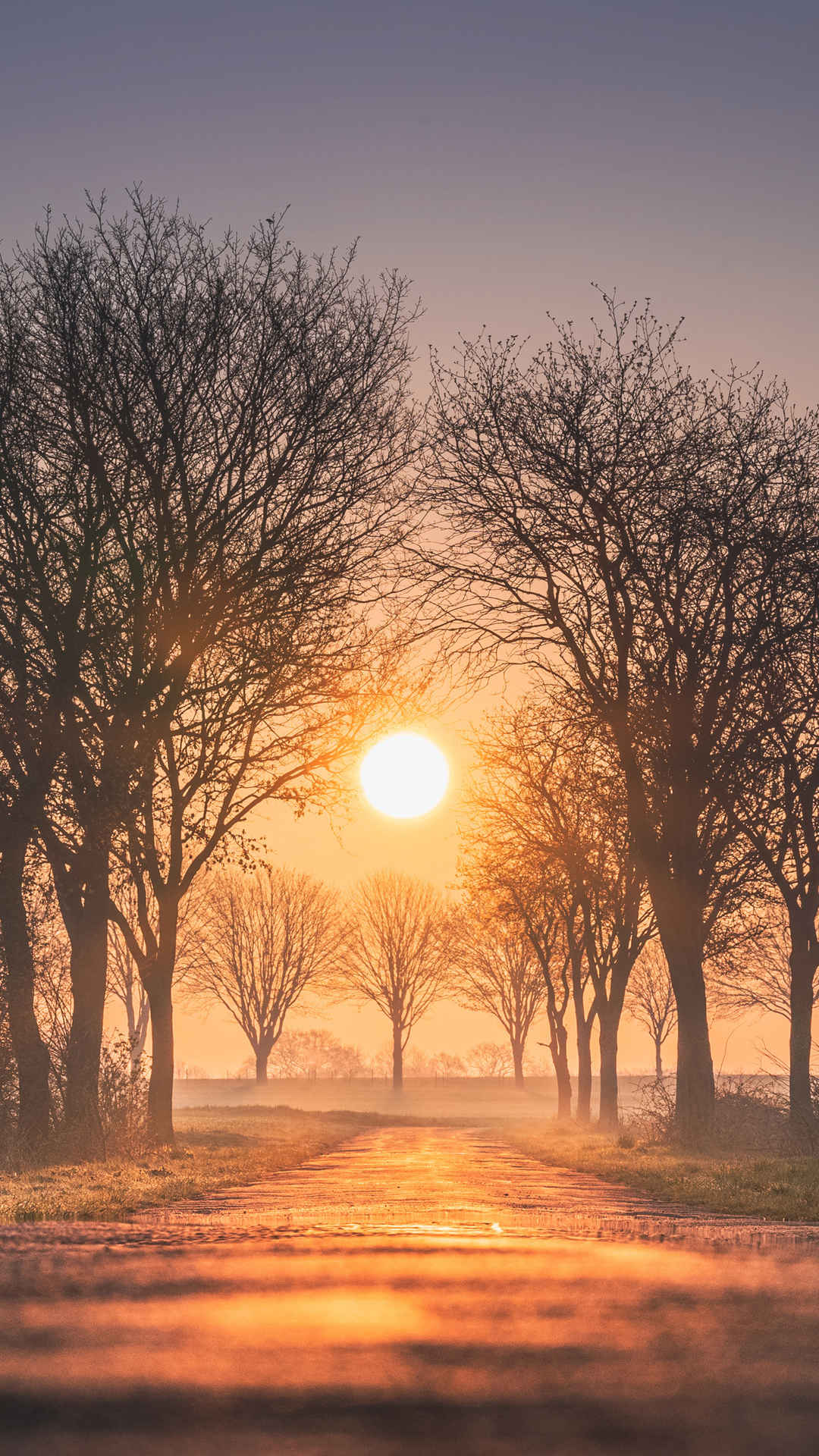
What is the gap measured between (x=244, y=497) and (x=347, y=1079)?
6406 cm

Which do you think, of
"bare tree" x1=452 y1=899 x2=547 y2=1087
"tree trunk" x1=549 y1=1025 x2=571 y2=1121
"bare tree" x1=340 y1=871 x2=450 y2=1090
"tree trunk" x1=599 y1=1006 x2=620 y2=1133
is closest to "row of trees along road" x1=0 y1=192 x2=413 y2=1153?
"tree trunk" x1=599 y1=1006 x2=620 y2=1133

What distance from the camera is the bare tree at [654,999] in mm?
58625

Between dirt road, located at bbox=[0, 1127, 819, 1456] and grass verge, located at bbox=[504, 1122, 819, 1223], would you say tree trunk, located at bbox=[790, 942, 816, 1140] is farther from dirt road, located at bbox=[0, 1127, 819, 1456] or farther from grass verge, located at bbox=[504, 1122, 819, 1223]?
dirt road, located at bbox=[0, 1127, 819, 1456]

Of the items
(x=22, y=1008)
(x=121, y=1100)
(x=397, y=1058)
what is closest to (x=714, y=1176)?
(x=121, y=1100)

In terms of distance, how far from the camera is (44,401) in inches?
615

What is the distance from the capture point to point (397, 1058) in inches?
2677

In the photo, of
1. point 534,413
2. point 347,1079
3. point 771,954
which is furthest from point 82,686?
point 347,1079

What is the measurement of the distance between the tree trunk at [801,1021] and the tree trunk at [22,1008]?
1226cm

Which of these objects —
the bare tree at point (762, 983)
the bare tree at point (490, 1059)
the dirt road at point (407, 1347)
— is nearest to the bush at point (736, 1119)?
the dirt road at point (407, 1347)

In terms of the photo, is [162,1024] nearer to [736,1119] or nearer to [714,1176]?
[736,1119]

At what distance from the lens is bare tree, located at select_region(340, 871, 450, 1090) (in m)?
64.7

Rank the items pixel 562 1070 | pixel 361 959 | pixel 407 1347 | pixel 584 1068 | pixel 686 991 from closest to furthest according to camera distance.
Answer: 1. pixel 407 1347
2. pixel 686 991
3. pixel 584 1068
4. pixel 562 1070
5. pixel 361 959

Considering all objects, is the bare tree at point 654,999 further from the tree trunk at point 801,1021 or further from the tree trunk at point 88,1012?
the tree trunk at point 88,1012

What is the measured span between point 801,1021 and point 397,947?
43942 mm
